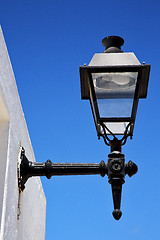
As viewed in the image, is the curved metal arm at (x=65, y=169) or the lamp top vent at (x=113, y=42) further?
the lamp top vent at (x=113, y=42)

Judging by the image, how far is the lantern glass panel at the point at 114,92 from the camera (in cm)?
320

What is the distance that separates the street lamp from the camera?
319 centimetres

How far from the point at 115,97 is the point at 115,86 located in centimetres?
8

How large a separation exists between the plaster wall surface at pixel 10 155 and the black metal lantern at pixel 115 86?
67 cm

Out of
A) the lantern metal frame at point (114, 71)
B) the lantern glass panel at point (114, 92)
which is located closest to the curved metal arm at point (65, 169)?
the lantern metal frame at point (114, 71)

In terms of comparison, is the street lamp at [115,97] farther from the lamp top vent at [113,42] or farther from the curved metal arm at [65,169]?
the lamp top vent at [113,42]

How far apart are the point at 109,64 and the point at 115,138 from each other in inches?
21.9

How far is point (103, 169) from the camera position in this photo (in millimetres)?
3482

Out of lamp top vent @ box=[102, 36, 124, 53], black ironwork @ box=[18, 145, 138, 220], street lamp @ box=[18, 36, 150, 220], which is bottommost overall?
black ironwork @ box=[18, 145, 138, 220]

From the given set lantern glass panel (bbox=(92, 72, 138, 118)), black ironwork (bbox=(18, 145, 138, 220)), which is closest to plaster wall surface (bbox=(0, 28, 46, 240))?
black ironwork (bbox=(18, 145, 138, 220))

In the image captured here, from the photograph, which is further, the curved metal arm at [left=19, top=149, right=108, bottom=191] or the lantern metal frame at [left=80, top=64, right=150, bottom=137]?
the curved metal arm at [left=19, top=149, right=108, bottom=191]

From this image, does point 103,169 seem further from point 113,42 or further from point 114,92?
point 113,42

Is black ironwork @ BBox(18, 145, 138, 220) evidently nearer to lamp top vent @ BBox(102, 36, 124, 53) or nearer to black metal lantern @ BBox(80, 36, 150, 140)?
black metal lantern @ BBox(80, 36, 150, 140)

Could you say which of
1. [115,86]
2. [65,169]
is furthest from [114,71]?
[65,169]
